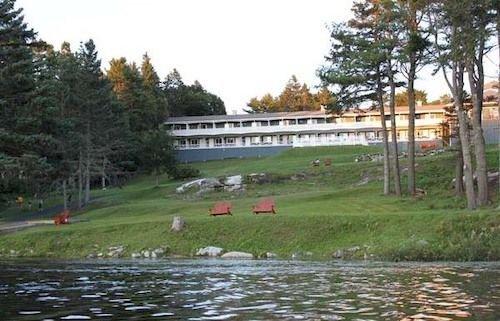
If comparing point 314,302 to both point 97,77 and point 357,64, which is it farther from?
point 97,77

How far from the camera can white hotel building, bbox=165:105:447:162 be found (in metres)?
109

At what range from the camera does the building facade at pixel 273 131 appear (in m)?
109

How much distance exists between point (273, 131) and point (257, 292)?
98.7 meters

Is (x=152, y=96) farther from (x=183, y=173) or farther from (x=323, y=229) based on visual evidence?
(x=323, y=229)

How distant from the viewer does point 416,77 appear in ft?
144

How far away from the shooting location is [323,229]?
100ft

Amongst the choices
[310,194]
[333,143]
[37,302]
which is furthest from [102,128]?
[37,302]

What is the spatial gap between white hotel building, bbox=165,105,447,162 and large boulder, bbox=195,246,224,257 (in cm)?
7482

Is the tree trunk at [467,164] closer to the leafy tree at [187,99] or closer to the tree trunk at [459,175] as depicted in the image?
the tree trunk at [459,175]

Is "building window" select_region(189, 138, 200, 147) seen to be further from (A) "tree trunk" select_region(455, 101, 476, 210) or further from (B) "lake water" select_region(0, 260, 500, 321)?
(B) "lake water" select_region(0, 260, 500, 321)

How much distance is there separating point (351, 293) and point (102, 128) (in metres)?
53.1

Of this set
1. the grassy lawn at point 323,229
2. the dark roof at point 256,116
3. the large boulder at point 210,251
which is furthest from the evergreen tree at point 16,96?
the dark roof at point 256,116

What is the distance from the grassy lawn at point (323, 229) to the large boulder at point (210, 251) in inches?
20.7

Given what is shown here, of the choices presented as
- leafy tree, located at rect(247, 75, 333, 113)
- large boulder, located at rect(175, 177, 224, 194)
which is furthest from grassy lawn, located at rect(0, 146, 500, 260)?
leafy tree, located at rect(247, 75, 333, 113)
